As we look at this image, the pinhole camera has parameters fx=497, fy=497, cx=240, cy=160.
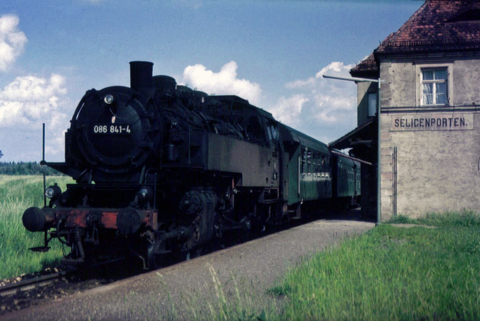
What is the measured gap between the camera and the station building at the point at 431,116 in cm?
1558

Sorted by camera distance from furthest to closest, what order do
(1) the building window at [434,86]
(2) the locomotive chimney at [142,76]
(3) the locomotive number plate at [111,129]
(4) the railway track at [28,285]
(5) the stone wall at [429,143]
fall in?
(1) the building window at [434,86], (5) the stone wall at [429,143], (2) the locomotive chimney at [142,76], (3) the locomotive number plate at [111,129], (4) the railway track at [28,285]

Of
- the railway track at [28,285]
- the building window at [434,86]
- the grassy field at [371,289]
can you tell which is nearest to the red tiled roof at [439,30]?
the building window at [434,86]

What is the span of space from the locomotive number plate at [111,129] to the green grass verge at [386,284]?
3487mm

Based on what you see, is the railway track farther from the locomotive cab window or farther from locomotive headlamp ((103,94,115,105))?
the locomotive cab window

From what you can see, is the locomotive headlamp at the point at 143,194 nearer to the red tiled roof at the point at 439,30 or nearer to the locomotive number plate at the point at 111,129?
the locomotive number plate at the point at 111,129

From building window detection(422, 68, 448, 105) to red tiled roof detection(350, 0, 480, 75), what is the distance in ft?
2.45

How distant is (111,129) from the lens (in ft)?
26.2

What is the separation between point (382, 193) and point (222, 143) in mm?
8990

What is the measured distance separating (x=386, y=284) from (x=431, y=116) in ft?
38.4

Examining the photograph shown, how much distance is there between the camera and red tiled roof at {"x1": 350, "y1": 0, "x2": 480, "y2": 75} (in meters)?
15.7

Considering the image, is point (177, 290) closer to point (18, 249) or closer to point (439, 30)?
point (18, 249)

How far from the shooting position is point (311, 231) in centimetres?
1298

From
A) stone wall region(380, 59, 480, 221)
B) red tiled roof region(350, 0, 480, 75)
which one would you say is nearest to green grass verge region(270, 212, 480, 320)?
stone wall region(380, 59, 480, 221)

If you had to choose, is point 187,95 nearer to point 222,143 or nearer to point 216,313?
point 222,143
